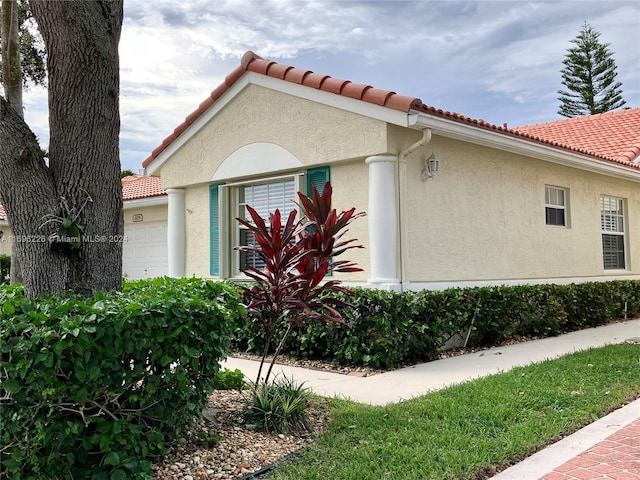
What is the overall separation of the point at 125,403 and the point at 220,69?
29.7 feet

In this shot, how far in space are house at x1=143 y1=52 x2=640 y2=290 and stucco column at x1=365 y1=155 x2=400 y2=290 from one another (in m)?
0.02

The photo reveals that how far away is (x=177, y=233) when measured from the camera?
11.5 metres

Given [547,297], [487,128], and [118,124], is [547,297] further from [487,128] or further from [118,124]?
[118,124]

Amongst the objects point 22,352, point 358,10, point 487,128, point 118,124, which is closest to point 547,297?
point 487,128

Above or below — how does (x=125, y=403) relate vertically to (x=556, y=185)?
below

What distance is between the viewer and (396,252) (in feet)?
27.4

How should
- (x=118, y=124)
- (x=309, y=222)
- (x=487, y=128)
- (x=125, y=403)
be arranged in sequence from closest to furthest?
(x=125, y=403), (x=118, y=124), (x=309, y=222), (x=487, y=128)

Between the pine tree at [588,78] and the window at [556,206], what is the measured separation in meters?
22.4

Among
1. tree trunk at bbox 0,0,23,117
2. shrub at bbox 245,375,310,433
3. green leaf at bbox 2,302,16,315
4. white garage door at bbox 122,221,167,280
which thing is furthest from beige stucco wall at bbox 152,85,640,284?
green leaf at bbox 2,302,16,315

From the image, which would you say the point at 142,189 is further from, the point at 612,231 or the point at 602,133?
the point at 602,133

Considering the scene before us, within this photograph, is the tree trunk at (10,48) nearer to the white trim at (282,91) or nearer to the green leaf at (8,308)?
the white trim at (282,91)

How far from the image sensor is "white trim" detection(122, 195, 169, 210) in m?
14.3

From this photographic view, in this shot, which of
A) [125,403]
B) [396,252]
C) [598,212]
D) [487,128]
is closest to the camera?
[125,403]

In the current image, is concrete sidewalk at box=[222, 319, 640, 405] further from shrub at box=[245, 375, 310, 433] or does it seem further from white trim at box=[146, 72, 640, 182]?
white trim at box=[146, 72, 640, 182]
